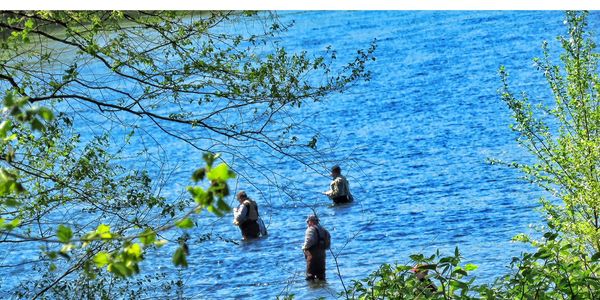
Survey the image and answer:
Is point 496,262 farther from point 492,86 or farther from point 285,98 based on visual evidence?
point 492,86

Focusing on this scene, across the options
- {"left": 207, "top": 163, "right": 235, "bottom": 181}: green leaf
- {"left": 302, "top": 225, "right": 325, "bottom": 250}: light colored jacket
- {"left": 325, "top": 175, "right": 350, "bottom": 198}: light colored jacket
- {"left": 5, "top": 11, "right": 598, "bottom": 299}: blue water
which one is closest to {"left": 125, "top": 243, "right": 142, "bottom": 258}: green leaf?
{"left": 207, "top": 163, "right": 235, "bottom": 181}: green leaf

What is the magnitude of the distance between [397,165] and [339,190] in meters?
2.00

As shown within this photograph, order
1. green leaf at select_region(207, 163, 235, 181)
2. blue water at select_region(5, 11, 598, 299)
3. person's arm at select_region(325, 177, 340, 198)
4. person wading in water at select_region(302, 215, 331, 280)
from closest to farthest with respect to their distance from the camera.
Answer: green leaf at select_region(207, 163, 235, 181) → person wading in water at select_region(302, 215, 331, 280) → blue water at select_region(5, 11, 598, 299) → person's arm at select_region(325, 177, 340, 198)

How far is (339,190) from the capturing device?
10961mm

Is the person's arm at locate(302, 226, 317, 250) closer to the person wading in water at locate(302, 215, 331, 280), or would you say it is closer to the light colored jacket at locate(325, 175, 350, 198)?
the person wading in water at locate(302, 215, 331, 280)

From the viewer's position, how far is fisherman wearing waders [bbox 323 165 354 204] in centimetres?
1079

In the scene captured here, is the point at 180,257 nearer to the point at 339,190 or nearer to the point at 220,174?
the point at 220,174

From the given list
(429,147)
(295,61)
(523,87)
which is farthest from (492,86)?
(295,61)

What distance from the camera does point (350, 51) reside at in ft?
59.5

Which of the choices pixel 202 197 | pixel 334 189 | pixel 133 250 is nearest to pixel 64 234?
pixel 133 250

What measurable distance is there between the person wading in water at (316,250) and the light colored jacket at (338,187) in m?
2.36

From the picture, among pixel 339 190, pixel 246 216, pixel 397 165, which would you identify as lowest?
pixel 246 216

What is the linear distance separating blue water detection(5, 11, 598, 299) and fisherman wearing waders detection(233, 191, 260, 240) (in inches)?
6.3

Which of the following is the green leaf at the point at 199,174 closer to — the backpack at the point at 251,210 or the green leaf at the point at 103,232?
the green leaf at the point at 103,232
